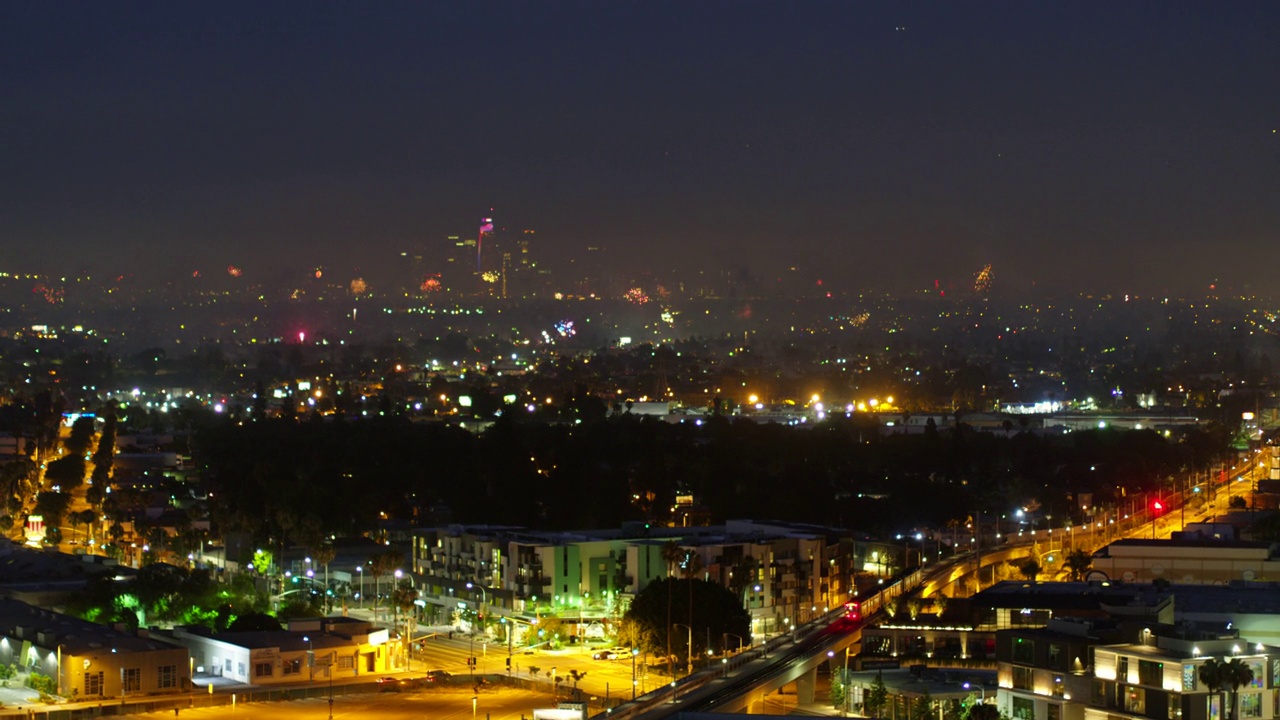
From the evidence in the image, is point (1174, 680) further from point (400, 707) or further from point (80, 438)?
point (80, 438)

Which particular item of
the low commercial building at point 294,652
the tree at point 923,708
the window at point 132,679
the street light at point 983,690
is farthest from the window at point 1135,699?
the window at point 132,679

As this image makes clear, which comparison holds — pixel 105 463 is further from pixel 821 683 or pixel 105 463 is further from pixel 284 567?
pixel 821 683

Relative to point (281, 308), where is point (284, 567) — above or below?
below

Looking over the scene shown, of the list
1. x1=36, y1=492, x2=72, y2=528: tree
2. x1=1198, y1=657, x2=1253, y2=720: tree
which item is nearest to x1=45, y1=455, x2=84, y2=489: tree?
Result: x1=36, y1=492, x2=72, y2=528: tree

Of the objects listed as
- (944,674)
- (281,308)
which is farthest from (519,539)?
(281,308)

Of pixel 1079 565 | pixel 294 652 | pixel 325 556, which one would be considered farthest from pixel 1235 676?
pixel 325 556

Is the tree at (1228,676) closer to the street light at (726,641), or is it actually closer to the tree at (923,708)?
the tree at (923,708)
